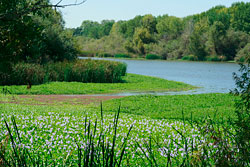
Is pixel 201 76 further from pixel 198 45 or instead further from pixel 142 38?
pixel 142 38

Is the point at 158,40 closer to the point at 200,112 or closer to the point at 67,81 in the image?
the point at 67,81

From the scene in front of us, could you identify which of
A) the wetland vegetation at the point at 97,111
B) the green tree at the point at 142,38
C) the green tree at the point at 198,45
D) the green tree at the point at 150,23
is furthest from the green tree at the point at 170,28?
the wetland vegetation at the point at 97,111

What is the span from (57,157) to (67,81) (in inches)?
766

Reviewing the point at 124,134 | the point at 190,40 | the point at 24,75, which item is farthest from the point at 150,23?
the point at 124,134

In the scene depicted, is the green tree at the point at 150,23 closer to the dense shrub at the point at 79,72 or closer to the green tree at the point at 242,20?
the green tree at the point at 242,20

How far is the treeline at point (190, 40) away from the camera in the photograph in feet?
245

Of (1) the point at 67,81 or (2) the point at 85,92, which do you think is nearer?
(2) the point at 85,92

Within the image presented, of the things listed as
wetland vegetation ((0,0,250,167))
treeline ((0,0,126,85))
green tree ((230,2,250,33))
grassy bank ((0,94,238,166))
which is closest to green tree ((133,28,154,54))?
green tree ((230,2,250,33))

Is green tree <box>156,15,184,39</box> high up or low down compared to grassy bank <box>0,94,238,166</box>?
up

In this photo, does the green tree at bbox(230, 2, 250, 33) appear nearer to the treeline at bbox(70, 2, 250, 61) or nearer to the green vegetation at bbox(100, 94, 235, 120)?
the treeline at bbox(70, 2, 250, 61)

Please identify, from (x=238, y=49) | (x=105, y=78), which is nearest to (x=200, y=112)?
(x=105, y=78)

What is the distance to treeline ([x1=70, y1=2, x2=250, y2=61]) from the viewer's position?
74812mm

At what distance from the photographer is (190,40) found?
3137 inches

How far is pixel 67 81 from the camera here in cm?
2558
